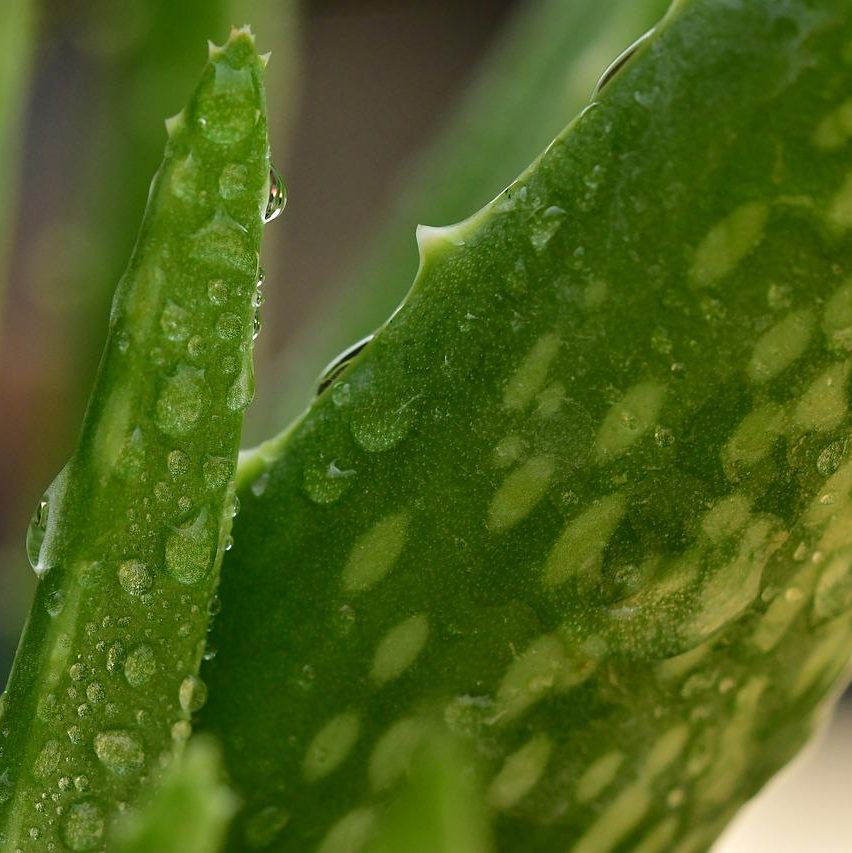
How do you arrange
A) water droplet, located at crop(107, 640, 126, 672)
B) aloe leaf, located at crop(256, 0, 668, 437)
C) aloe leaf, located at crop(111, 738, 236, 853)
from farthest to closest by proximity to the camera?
aloe leaf, located at crop(256, 0, 668, 437), water droplet, located at crop(107, 640, 126, 672), aloe leaf, located at crop(111, 738, 236, 853)

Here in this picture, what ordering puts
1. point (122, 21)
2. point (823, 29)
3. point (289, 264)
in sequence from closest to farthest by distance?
point (823, 29) → point (122, 21) → point (289, 264)

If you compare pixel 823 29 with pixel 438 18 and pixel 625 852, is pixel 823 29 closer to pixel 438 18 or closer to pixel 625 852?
pixel 625 852

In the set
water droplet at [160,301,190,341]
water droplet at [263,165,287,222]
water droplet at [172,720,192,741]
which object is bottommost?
water droplet at [172,720,192,741]

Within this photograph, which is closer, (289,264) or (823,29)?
(823,29)

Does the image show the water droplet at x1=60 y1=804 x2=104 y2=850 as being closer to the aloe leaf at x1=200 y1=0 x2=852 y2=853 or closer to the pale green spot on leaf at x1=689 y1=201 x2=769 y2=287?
the aloe leaf at x1=200 y1=0 x2=852 y2=853

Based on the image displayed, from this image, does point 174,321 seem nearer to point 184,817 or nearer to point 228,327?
point 228,327

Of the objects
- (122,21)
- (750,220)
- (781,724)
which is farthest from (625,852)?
(122,21)

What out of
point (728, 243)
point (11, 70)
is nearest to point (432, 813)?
point (728, 243)

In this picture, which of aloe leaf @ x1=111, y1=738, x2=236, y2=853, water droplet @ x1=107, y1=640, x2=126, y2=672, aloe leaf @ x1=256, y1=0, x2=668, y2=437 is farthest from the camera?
aloe leaf @ x1=256, y1=0, x2=668, y2=437

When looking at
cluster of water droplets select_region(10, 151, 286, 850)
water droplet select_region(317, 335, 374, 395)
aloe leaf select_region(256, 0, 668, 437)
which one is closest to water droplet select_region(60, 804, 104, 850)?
cluster of water droplets select_region(10, 151, 286, 850)
